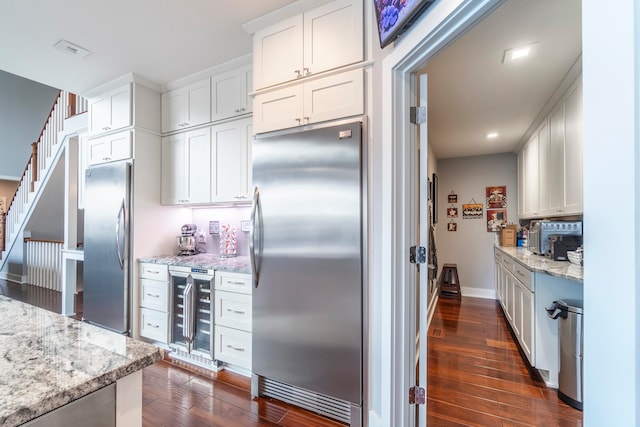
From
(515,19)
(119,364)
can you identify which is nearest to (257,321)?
(119,364)

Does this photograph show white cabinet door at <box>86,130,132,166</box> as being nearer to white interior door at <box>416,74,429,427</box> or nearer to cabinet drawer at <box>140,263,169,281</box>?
cabinet drawer at <box>140,263,169,281</box>

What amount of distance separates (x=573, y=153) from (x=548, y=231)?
844mm

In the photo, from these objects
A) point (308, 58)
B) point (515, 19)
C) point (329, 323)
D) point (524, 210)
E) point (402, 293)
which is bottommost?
point (329, 323)

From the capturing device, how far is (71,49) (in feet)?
7.88

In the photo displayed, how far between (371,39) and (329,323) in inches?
68.8

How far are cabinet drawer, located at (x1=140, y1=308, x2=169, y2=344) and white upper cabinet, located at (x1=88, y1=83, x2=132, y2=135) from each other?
1.94 m

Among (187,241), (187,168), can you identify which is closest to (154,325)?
(187,241)

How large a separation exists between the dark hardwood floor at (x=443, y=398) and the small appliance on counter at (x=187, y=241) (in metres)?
1.08

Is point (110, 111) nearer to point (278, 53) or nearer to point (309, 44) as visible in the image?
point (278, 53)

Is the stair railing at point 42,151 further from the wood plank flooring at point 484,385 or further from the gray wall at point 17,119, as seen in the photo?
the wood plank flooring at point 484,385

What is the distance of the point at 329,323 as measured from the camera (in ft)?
5.56

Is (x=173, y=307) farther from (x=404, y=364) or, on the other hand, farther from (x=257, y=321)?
(x=404, y=364)

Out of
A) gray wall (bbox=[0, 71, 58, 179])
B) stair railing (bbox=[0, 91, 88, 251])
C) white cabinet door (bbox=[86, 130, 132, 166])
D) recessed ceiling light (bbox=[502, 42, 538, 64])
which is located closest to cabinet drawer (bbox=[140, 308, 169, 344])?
white cabinet door (bbox=[86, 130, 132, 166])

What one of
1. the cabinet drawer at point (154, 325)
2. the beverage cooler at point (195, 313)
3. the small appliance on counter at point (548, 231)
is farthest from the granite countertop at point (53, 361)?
the small appliance on counter at point (548, 231)
